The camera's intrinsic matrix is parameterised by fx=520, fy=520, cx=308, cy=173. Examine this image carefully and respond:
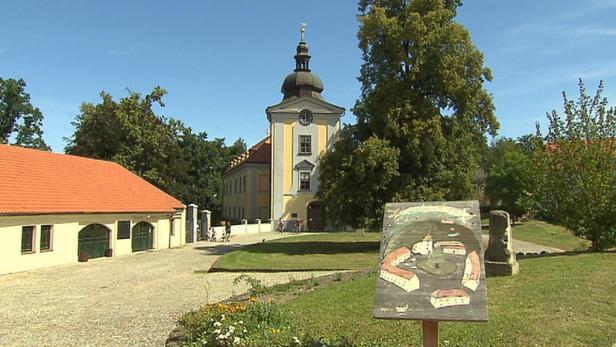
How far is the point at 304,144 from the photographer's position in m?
53.5

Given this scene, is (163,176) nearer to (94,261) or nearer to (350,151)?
(94,261)

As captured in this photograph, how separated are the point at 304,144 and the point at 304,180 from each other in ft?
12.1

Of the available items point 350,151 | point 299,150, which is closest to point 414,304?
point 350,151

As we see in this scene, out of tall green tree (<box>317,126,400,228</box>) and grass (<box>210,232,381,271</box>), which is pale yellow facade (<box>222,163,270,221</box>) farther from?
tall green tree (<box>317,126,400,228</box>)

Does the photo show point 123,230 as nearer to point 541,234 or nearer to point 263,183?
point 541,234

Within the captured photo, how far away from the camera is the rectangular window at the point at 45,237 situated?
2399cm

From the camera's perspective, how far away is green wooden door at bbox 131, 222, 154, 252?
31.2m

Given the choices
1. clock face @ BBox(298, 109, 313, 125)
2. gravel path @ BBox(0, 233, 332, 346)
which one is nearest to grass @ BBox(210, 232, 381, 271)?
gravel path @ BBox(0, 233, 332, 346)

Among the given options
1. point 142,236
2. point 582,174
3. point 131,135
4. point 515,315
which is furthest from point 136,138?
point 515,315

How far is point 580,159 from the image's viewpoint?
57.5ft

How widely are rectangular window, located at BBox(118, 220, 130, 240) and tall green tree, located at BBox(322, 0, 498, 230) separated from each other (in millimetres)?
12005

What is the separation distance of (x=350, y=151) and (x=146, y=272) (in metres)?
12.4

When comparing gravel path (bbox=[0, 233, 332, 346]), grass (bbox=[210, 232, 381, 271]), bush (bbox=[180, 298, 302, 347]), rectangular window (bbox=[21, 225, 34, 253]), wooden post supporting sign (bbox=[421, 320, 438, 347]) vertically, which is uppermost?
rectangular window (bbox=[21, 225, 34, 253])

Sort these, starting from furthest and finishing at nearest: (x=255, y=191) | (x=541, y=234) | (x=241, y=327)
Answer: (x=255, y=191) → (x=541, y=234) → (x=241, y=327)
